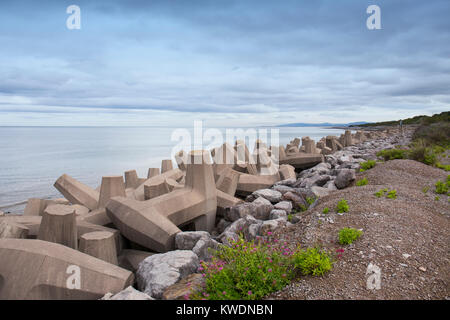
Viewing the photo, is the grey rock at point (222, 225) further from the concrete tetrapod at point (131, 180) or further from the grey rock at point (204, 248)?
the concrete tetrapod at point (131, 180)

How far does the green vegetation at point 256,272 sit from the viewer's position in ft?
9.84

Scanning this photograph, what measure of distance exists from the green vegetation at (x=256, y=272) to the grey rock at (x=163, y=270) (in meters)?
0.30

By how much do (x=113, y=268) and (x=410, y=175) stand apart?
7.38 m

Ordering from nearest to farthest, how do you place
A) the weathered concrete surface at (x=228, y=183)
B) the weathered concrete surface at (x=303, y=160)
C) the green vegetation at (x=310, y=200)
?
the green vegetation at (x=310, y=200) < the weathered concrete surface at (x=228, y=183) < the weathered concrete surface at (x=303, y=160)

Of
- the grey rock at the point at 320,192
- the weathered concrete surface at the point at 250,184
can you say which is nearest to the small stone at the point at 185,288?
the grey rock at the point at 320,192

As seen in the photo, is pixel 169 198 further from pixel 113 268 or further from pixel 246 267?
pixel 246 267

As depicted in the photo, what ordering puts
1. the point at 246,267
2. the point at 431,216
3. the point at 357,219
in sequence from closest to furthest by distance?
the point at 246,267, the point at 357,219, the point at 431,216

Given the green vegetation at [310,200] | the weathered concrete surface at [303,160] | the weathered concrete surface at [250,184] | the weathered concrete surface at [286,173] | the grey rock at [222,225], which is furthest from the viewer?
the weathered concrete surface at [303,160]

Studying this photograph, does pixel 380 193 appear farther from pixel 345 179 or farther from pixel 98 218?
pixel 98 218

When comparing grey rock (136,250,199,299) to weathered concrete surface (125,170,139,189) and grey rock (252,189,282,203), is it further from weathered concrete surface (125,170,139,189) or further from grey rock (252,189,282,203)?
A: weathered concrete surface (125,170,139,189)

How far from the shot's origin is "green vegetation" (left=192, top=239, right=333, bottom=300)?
9.84 feet

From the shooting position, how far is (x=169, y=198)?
5.65 meters

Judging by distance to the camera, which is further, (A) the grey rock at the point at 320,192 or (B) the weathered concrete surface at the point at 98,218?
(A) the grey rock at the point at 320,192

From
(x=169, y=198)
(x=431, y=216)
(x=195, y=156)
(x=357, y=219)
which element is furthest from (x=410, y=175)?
(x=169, y=198)
